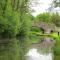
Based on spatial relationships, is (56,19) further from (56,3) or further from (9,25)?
(56,3)

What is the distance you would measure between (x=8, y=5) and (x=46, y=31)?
23142 millimetres

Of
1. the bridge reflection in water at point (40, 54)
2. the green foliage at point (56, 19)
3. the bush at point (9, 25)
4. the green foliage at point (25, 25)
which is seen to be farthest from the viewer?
the green foliage at point (56, 19)

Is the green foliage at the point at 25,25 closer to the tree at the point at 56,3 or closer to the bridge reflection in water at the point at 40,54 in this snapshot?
the bridge reflection in water at the point at 40,54

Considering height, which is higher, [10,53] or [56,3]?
[56,3]

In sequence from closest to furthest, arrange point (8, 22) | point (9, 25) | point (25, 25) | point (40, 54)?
point (40, 54), point (8, 22), point (9, 25), point (25, 25)

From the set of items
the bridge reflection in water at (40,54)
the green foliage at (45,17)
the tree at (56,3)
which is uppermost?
the tree at (56,3)

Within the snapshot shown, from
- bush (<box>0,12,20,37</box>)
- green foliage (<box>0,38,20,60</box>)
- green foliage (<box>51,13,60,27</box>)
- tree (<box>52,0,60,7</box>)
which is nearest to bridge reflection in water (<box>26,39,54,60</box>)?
green foliage (<box>0,38,20,60</box>)

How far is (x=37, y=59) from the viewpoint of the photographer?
60.1ft

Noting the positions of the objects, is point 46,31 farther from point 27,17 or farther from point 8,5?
point 8,5

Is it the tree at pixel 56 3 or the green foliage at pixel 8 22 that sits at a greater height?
the tree at pixel 56 3

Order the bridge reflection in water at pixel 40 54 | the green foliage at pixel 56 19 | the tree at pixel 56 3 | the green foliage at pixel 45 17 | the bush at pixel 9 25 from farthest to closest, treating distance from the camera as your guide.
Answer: the green foliage at pixel 45 17, the green foliage at pixel 56 19, the bush at pixel 9 25, the bridge reflection in water at pixel 40 54, the tree at pixel 56 3

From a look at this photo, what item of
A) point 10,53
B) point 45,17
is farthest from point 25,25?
point 45,17

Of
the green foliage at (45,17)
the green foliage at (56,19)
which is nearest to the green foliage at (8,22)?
the green foliage at (56,19)

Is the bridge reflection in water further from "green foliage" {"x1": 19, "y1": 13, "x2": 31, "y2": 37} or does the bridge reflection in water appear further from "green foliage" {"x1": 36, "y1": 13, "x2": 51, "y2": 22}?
"green foliage" {"x1": 36, "y1": 13, "x2": 51, "y2": 22}
